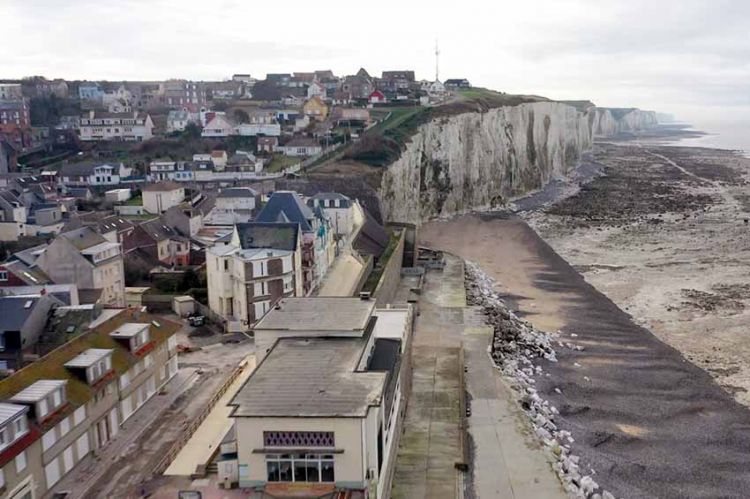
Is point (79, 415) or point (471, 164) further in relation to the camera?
point (471, 164)

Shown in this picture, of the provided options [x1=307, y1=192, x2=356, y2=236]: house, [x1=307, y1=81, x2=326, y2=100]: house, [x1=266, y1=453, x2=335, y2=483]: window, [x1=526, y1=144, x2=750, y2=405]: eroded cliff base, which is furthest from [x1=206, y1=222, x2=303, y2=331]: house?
[x1=307, y1=81, x2=326, y2=100]: house

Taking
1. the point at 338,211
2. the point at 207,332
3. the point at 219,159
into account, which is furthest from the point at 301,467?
the point at 219,159

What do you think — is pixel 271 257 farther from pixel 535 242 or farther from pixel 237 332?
pixel 535 242

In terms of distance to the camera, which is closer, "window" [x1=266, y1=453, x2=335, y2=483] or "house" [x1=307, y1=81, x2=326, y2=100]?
"window" [x1=266, y1=453, x2=335, y2=483]

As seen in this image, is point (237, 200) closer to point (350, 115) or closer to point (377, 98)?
point (350, 115)

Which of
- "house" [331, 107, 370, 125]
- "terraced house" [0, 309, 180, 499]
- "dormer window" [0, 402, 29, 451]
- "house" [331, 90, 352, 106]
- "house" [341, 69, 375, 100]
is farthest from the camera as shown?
"house" [341, 69, 375, 100]

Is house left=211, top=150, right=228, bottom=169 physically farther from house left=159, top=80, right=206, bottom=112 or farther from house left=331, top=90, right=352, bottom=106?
house left=159, top=80, right=206, bottom=112
